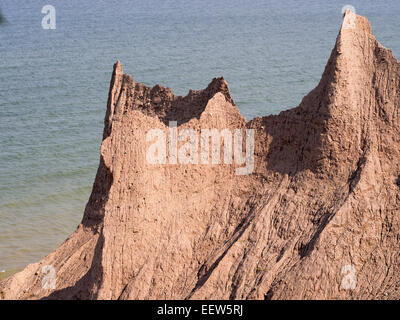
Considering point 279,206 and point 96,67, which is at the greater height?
point 96,67

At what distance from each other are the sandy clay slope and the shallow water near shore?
28.4 feet

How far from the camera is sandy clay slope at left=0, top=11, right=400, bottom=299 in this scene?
980 centimetres

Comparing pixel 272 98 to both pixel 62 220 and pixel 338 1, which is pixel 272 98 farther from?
pixel 338 1

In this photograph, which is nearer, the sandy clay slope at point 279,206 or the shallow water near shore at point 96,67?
the sandy clay slope at point 279,206

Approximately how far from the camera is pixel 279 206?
35.3 ft

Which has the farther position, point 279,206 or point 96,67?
point 96,67

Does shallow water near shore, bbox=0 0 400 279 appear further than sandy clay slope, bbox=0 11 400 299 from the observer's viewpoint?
Yes

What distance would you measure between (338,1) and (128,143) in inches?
2052

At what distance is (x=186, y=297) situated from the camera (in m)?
10.0

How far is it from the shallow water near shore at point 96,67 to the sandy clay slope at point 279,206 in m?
8.66

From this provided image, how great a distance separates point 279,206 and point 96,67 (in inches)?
1099

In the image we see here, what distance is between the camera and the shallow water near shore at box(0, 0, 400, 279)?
22.9 meters

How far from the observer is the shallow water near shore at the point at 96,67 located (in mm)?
22906

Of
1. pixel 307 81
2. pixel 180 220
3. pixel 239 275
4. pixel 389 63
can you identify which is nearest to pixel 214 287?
pixel 239 275
